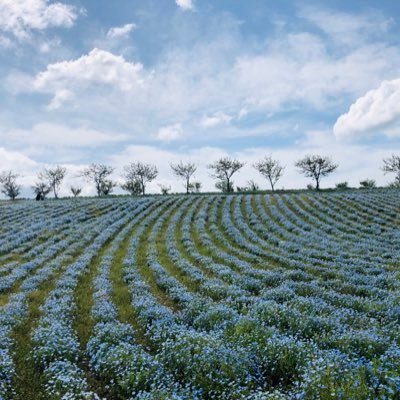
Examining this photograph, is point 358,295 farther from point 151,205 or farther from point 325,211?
point 151,205

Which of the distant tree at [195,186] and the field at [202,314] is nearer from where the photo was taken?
the field at [202,314]

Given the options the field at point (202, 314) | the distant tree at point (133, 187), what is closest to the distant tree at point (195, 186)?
the distant tree at point (133, 187)

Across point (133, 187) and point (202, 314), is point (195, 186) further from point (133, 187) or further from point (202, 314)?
point (202, 314)

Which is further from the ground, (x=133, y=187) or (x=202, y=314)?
(x=133, y=187)

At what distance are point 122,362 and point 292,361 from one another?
3359mm

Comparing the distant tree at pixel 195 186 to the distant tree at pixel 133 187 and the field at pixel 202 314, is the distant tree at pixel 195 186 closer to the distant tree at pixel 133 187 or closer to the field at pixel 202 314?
A: the distant tree at pixel 133 187

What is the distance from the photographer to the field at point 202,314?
247 inches

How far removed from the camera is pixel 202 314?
31.2 feet

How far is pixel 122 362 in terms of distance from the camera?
7172 mm

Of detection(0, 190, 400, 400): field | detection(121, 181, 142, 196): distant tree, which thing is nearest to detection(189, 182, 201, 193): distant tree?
detection(121, 181, 142, 196): distant tree

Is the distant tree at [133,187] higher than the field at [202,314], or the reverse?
the distant tree at [133,187]

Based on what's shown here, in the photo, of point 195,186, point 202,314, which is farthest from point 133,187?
point 202,314

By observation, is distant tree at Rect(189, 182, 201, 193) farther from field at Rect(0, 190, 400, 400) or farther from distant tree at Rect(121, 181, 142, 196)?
field at Rect(0, 190, 400, 400)

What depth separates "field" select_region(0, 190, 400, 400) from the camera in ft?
20.6
